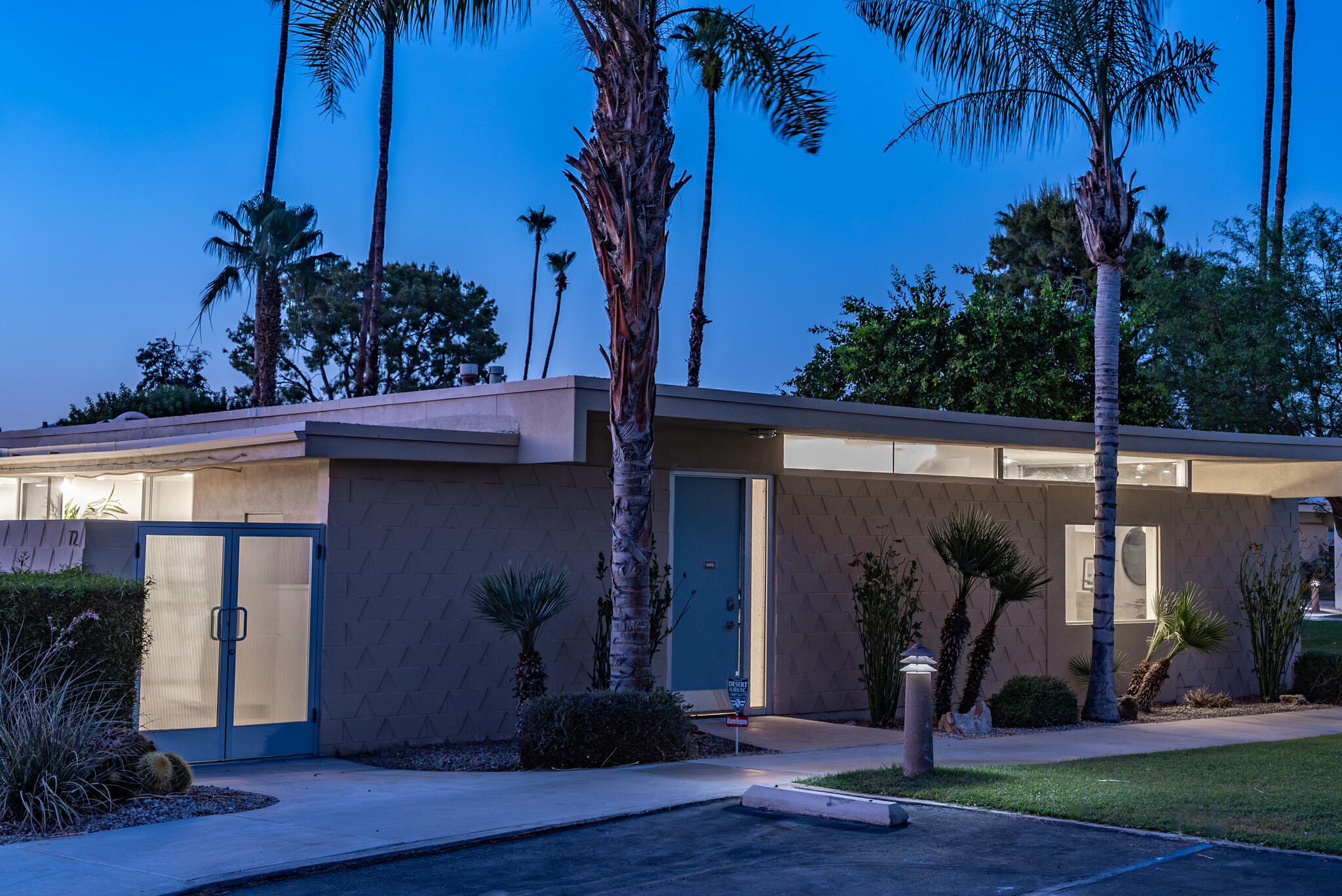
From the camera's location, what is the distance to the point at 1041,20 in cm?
1382

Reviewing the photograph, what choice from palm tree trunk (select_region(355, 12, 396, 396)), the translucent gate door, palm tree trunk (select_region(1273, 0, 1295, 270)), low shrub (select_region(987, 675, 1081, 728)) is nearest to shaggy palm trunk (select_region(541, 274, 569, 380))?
palm tree trunk (select_region(355, 12, 396, 396))

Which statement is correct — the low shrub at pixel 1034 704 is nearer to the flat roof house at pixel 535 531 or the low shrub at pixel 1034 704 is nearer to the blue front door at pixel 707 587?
the flat roof house at pixel 535 531

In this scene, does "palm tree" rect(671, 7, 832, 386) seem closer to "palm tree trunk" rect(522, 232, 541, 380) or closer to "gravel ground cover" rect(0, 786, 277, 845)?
"gravel ground cover" rect(0, 786, 277, 845)

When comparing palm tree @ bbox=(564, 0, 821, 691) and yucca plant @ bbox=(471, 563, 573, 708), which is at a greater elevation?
palm tree @ bbox=(564, 0, 821, 691)

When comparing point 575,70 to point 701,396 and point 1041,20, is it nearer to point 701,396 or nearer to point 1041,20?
point 701,396

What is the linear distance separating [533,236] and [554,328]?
4.11 metres

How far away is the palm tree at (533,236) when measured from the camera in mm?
50688

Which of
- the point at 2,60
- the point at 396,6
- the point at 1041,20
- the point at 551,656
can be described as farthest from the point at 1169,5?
the point at 2,60

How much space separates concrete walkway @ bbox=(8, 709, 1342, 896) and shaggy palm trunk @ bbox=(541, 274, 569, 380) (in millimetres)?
42282

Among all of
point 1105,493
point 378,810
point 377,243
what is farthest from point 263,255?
point 378,810

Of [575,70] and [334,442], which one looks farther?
[575,70]

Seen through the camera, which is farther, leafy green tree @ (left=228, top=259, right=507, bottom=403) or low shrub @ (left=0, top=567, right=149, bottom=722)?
leafy green tree @ (left=228, top=259, right=507, bottom=403)

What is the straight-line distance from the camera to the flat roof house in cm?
1009

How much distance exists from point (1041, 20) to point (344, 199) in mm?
38181
